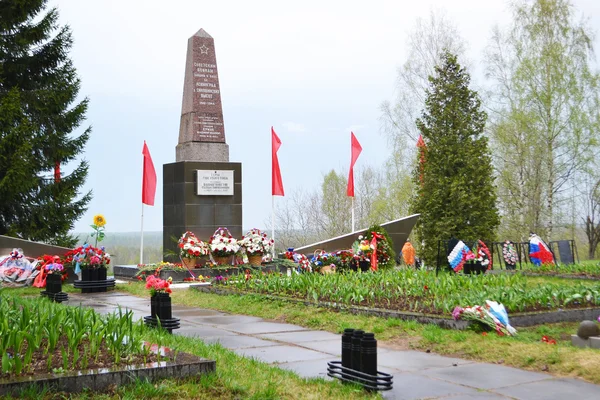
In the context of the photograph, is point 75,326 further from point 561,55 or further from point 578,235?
point 578,235

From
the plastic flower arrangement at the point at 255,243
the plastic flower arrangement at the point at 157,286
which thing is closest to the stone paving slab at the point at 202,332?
the plastic flower arrangement at the point at 157,286

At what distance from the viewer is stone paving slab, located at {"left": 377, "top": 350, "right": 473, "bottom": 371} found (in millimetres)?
6840

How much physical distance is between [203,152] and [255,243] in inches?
127

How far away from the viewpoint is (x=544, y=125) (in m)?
32.5

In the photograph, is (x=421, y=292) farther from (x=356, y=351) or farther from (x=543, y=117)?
(x=543, y=117)

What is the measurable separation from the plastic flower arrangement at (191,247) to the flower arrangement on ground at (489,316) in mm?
9613

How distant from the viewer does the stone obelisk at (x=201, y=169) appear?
1873cm

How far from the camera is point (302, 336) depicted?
8.77 meters

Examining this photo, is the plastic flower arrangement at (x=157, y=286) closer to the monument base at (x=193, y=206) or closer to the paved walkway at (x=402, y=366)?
the paved walkway at (x=402, y=366)

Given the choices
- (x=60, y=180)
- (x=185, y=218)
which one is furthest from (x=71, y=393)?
(x=60, y=180)

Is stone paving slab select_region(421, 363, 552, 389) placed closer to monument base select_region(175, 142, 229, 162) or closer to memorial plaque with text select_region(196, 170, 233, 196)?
memorial plaque with text select_region(196, 170, 233, 196)

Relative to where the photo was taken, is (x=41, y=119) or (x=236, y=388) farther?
(x=41, y=119)

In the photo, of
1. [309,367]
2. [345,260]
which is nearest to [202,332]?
[309,367]

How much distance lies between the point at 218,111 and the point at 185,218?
10.8 ft
